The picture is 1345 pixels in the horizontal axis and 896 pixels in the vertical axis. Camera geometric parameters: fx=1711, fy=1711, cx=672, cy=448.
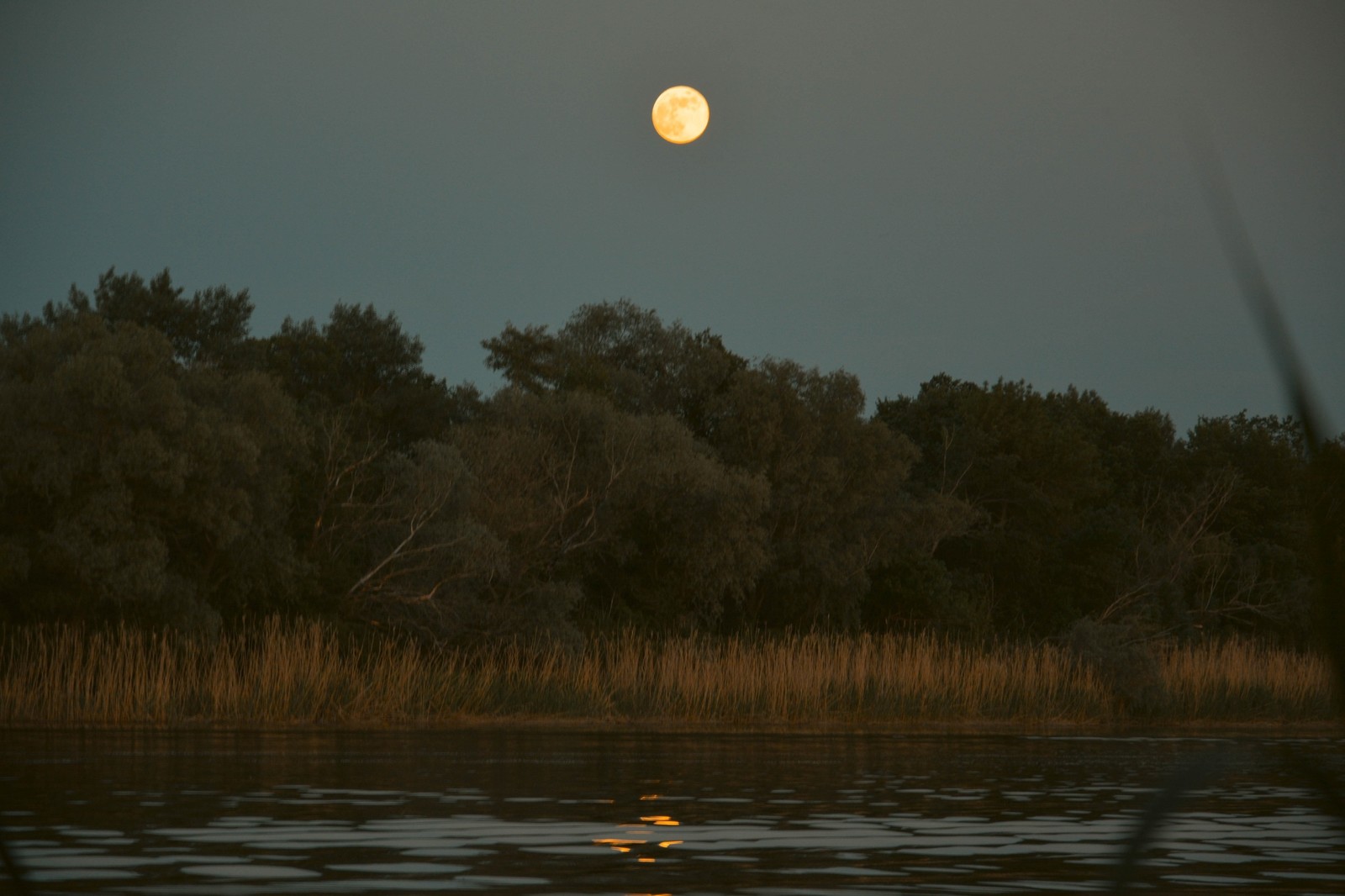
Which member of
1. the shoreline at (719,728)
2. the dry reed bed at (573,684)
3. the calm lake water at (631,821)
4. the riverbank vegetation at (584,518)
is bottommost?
the shoreline at (719,728)

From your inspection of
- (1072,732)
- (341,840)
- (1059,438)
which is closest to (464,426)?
(1072,732)

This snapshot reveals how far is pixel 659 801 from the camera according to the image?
9.97m

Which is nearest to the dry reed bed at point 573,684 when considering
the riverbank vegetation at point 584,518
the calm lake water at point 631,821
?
the riverbank vegetation at point 584,518

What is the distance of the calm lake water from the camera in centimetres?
617

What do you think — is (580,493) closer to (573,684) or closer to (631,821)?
(573,684)

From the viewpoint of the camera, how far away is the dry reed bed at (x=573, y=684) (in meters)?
19.7

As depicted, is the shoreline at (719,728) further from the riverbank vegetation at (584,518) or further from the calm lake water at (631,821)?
the calm lake water at (631,821)

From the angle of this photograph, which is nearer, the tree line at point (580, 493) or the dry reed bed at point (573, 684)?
the dry reed bed at point (573, 684)

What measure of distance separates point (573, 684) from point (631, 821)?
1489 cm

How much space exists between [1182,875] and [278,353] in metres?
32.0

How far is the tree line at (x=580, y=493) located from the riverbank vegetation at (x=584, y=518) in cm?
6

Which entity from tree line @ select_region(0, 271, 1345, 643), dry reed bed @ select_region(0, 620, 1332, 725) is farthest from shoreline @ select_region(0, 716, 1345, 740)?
tree line @ select_region(0, 271, 1345, 643)

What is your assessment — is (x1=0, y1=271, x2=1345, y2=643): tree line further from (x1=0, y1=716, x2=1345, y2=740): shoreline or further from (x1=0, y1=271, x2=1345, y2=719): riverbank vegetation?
(x1=0, y1=716, x2=1345, y2=740): shoreline

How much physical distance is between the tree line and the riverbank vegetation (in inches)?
2.5
